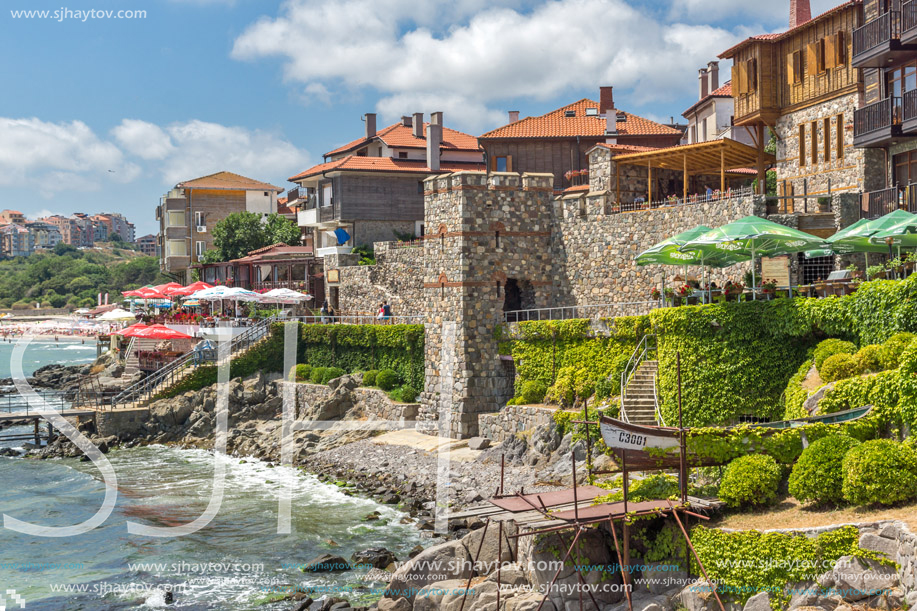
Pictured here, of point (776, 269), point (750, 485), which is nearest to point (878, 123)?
point (776, 269)

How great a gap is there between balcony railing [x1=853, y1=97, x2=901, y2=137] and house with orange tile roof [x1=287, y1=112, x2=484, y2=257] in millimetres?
28092

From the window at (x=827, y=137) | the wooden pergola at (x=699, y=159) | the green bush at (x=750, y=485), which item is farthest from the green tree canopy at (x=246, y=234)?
the green bush at (x=750, y=485)

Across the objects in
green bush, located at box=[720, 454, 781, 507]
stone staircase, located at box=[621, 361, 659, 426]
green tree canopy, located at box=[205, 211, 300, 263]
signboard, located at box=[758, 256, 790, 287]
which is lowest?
green bush, located at box=[720, 454, 781, 507]

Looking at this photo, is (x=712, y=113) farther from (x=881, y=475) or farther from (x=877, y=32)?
(x=881, y=475)

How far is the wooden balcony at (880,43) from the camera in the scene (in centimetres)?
3130

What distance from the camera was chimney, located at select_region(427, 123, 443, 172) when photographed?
57188 millimetres

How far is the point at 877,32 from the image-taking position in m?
32.2

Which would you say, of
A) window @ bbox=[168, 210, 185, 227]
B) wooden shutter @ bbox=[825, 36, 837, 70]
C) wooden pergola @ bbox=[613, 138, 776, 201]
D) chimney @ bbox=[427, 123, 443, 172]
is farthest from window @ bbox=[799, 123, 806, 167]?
window @ bbox=[168, 210, 185, 227]

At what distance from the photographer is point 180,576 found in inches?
990

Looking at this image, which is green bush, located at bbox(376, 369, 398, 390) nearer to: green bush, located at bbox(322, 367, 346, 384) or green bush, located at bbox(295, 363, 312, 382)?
green bush, located at bbox(322, 367, 346, 384)

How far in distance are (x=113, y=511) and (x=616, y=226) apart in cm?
2129

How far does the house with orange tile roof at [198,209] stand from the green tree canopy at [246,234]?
5.48 m

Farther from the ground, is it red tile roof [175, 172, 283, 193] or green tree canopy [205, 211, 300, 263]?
red tile roof [175, 172, 283, 193]

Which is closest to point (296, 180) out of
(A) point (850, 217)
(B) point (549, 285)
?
(B) point (549, 285)
